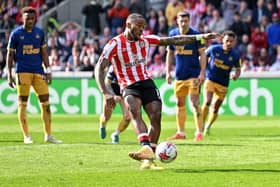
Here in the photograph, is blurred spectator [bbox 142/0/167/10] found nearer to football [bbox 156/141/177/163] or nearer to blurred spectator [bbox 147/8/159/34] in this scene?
blurred spectator [bbox 147/8/159/34]

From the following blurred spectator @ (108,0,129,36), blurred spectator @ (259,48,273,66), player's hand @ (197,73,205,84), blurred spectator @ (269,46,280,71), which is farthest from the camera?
blurred spectator @ (108,0,129,36)

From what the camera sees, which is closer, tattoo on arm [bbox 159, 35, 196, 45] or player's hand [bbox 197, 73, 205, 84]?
tattoo on arm [bbox 159, 35, 196, 45]

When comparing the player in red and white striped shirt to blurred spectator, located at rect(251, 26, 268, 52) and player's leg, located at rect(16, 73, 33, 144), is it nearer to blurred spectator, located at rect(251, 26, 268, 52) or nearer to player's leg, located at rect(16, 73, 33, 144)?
player's leg, located at rect(16, 73, 33, 144)

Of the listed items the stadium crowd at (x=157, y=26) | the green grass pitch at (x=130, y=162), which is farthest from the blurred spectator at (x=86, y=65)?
the green grass pitch at (x=130, y=162)

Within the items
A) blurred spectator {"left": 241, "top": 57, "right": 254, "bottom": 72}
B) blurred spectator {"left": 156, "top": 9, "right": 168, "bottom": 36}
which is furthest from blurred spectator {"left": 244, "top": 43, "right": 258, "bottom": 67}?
blurred spectator {"left": 156, "top": 9, "right": 168, "bottom": 36}

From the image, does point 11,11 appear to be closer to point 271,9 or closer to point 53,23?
point 53,23

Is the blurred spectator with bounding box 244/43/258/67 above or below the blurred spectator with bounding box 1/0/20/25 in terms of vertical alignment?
below

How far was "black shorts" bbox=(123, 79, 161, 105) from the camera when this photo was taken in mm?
13578

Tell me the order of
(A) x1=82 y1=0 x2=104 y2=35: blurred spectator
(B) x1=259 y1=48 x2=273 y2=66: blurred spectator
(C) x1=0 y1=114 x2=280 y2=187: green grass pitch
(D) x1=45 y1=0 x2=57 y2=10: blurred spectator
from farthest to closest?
1. (D) x1=45 y1=0 x2=57 y2=10: blurred spectator
2. (A) x1=82 y1=0 x2=104 y2=35: blurred spectator
3. (B) x1=259 y1=48 x2=273 y2=66: blurred spectator
4. (C) x1=0 y1=114 x2=280 y2=187: green grass pitch

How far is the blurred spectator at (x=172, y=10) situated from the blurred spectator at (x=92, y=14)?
10.8 feet

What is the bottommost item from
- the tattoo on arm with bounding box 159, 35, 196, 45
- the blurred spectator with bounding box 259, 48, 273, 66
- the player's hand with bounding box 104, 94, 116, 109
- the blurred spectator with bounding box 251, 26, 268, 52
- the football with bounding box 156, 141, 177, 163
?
the football with bounding box 156, 141, 177, 163

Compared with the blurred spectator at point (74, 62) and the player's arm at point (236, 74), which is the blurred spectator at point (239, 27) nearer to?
the blurred spectator at point (74, 62)

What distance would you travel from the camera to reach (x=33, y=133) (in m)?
20.9

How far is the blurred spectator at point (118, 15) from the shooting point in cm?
3347
